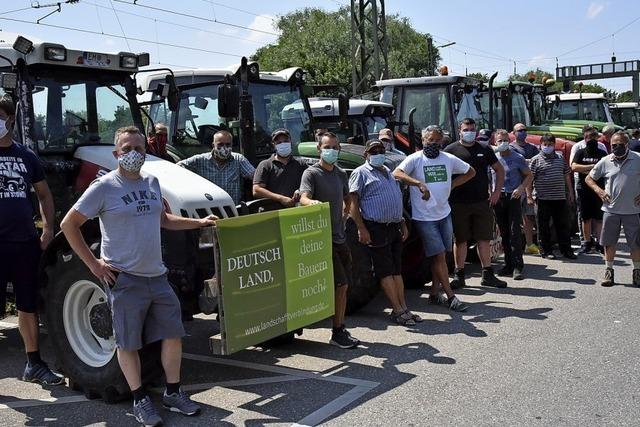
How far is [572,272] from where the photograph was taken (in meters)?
9.84

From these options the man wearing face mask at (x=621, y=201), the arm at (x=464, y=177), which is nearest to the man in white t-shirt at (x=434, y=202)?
the arm at (x=464, y=177)

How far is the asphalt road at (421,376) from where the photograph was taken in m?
4.75

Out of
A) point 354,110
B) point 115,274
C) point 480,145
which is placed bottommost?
point 115,274

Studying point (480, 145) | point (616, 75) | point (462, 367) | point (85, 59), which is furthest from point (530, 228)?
point (616, 75)

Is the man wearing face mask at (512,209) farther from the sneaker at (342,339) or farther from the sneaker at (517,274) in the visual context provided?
the sneaker at (342,339)

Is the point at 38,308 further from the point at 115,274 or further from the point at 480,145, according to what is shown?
the point at 480,145

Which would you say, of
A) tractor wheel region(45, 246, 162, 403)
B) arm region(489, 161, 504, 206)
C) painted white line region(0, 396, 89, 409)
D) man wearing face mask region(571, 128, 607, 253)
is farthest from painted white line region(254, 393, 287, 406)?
man wearing face mask region(571, 128, 607, 253)

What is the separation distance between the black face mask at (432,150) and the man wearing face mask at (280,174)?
168 cm

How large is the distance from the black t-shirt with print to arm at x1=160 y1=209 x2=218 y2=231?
445 centimetres

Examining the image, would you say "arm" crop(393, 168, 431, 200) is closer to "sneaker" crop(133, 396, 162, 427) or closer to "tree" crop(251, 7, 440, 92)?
"sneaker" crop(133, 396, 162, 427)

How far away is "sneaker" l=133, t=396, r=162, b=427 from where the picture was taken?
181 inches

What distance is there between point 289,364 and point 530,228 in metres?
6.83

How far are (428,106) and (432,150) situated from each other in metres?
6.00

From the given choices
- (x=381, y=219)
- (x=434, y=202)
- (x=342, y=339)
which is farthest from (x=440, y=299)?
(x=342, y=339)
